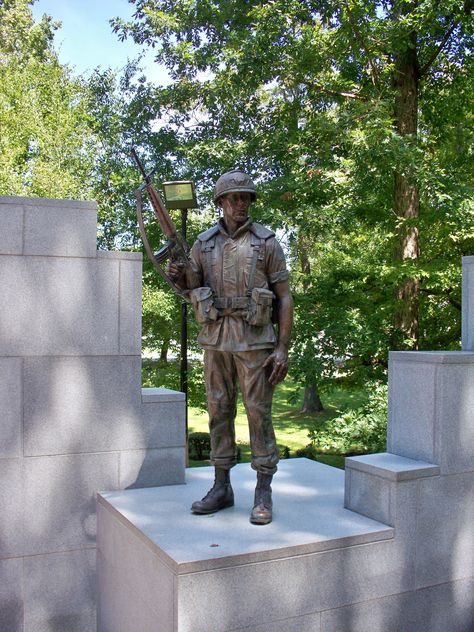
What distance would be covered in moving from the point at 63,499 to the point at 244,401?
183 cm

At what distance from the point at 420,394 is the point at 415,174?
5756mm

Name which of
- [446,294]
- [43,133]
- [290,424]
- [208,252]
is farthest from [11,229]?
[290,424]

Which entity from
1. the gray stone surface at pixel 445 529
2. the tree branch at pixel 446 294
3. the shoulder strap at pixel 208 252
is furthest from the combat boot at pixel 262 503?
the tree branch at pixel 446 294

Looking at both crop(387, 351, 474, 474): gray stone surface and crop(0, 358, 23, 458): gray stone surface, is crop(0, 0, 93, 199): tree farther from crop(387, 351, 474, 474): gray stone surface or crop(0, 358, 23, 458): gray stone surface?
crop(387, 351, 474, 474): gray stone surface

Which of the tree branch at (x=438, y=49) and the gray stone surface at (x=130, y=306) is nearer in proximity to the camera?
the gray stone surface at (x=130, y=306)

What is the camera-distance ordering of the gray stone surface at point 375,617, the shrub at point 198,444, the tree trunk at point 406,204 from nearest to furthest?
the gray stone surface at point 375,617 < the tree trunk at point 406,204 < the shrub at point 198,444

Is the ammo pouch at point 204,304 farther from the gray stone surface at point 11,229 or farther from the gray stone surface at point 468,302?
the gray stone surface at point 468,302

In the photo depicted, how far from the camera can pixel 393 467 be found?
4.64m

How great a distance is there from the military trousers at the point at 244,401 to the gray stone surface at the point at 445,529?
1.16 m

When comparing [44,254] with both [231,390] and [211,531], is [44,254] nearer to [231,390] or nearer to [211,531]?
[231,390]

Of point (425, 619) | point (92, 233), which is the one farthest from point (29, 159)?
point (425, 619)

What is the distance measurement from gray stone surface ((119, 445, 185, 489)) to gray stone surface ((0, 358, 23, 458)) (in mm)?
883

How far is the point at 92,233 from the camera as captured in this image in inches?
211

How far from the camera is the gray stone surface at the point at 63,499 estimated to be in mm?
5133
